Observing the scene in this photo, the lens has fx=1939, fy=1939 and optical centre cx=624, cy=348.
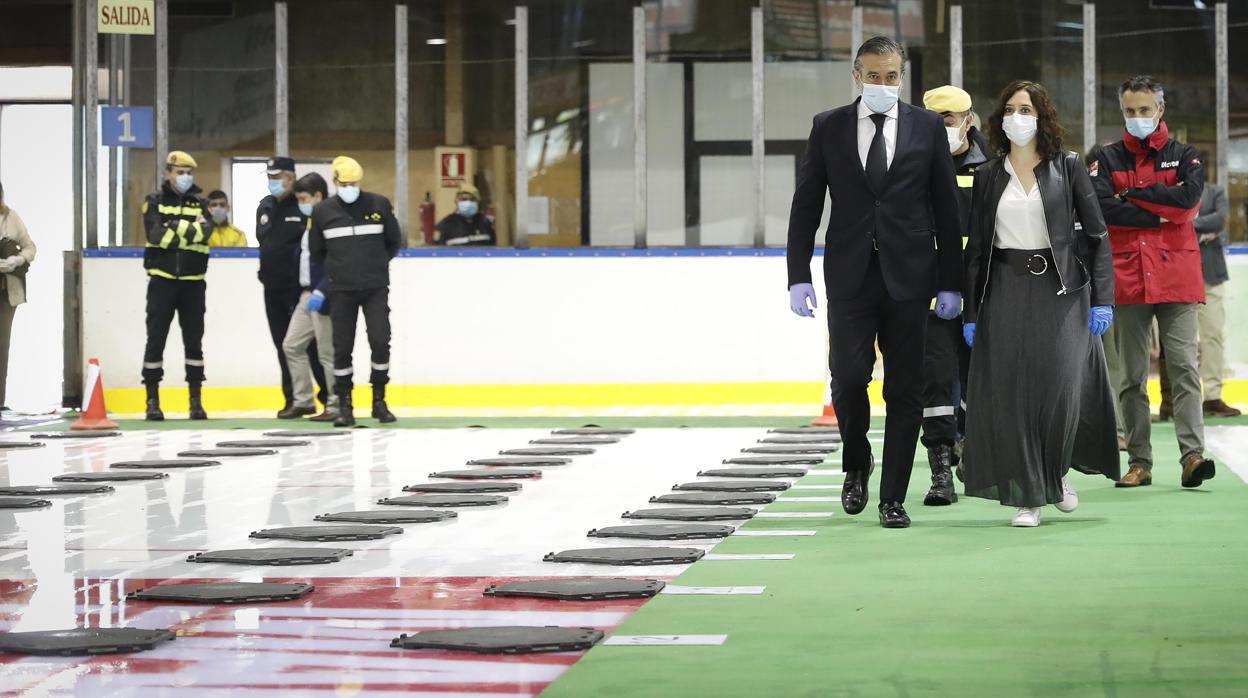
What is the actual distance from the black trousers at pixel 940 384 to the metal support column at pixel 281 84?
8717 millimetres

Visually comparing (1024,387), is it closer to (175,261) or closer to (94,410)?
(94,410)

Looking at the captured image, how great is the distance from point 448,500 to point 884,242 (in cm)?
215

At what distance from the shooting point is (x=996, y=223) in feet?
21.6

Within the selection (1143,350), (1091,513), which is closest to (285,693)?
(1091,513)

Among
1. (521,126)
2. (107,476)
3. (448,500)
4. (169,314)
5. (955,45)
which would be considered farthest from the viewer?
→ (521,126)

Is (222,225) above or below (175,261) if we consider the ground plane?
above

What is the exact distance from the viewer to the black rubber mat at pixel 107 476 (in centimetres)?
880

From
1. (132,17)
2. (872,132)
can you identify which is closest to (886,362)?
(872,132)

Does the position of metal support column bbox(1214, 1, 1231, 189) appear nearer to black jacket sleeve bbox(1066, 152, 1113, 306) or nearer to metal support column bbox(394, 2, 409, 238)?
metal support column bbox(394, 2, 409, 238)

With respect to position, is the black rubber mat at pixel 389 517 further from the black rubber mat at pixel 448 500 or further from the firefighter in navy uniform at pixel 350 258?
the firefighter in navy uniform at pixel 350 258

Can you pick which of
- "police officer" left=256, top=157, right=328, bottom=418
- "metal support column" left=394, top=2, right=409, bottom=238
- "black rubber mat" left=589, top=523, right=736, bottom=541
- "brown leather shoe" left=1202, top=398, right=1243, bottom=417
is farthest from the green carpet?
"metal support column" left=394, top=2, right=409, bottom=238

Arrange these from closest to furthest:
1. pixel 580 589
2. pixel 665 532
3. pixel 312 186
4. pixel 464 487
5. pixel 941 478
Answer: pixel 580 589
pixel 665 532
pixel 941 478
pixel 464 487
pixel 312 186

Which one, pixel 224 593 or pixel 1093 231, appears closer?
pixel 224 593

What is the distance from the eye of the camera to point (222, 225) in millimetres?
15398
